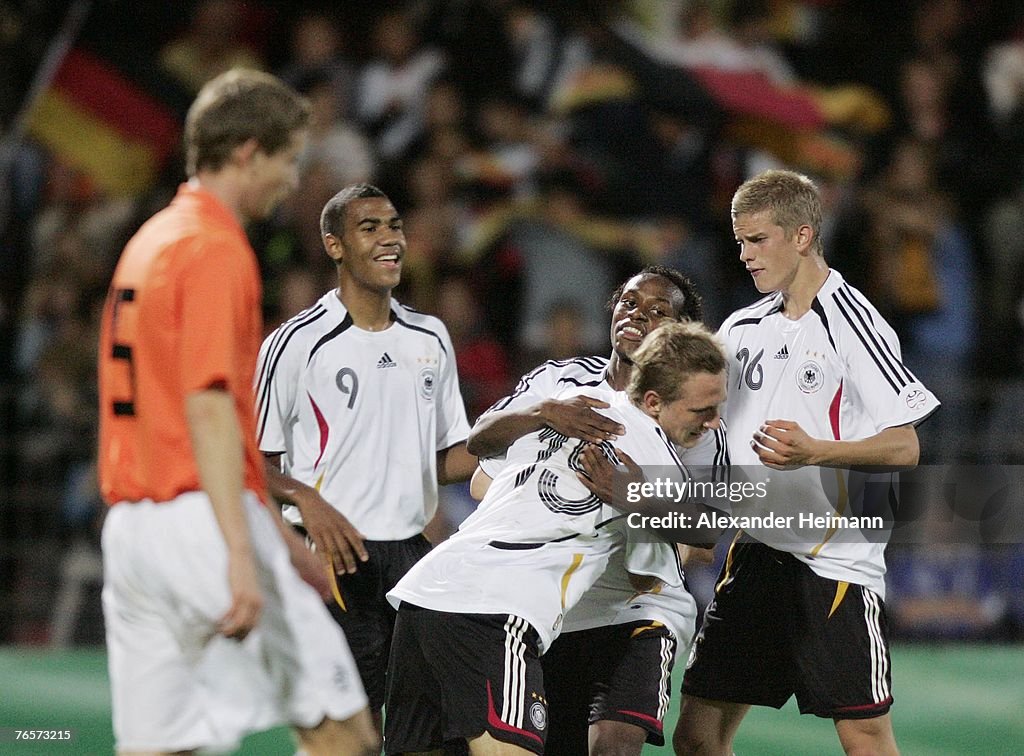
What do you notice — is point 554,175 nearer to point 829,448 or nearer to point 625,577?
point 625,577

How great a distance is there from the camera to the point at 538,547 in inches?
177

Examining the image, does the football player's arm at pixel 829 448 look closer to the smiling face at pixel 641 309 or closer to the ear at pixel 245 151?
the smiling face at pixel 641 309

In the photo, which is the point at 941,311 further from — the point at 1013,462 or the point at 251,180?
the point at 251,180

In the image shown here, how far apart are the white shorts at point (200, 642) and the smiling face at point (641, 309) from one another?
1.77m

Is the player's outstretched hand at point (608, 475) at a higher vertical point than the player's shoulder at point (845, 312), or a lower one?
lower

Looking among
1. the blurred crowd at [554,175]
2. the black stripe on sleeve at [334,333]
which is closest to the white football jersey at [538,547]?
the black stripe on sleeve at [334,333]

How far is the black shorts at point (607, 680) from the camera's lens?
4.90 m

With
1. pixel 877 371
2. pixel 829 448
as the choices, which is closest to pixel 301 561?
pixel 829 448

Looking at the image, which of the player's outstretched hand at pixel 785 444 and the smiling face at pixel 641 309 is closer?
the player's outstretched hand at pixel 785 444

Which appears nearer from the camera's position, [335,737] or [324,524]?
[335,737]

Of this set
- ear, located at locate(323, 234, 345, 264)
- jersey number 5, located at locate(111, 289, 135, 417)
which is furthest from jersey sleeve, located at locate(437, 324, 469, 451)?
jersey number 5, located at locate(111, 289, 135, 417)

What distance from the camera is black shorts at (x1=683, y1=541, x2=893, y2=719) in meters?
4.90

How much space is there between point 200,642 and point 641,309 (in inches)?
85.7

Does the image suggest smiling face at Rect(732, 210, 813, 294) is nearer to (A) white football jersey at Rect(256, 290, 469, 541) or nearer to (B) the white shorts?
(A) white football jersey at Rect(256, 290, 469, 541)
